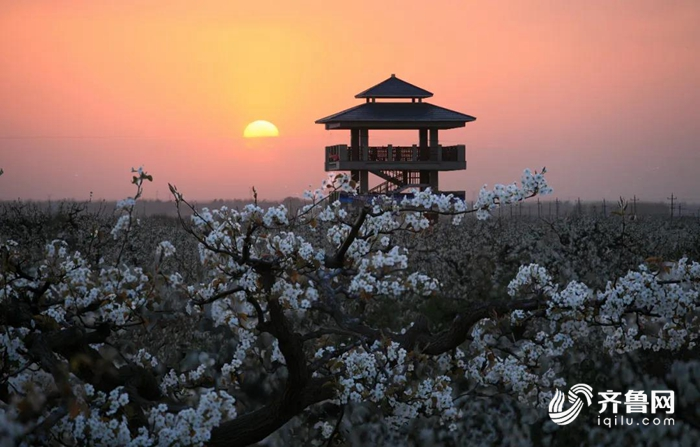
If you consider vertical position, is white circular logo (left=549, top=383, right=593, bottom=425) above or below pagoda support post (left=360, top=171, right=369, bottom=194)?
below

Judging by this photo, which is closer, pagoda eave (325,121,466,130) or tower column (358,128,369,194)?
pagoda eave (325,121,466,130)

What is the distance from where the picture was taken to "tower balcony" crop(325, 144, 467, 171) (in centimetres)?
3884

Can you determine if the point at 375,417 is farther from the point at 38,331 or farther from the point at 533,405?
the point at 38,331

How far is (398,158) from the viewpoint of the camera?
39781 mm

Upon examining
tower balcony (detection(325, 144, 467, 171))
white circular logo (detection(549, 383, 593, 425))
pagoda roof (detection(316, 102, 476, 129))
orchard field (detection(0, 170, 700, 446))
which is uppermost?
pagoda roof (detection(316, 102, 476, 129))

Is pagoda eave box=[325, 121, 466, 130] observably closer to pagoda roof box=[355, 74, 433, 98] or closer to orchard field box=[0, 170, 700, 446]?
pagoda roof box=[355, 74, 433, 98]

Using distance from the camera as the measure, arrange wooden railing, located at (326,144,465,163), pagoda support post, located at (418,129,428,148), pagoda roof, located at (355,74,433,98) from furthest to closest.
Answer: pagoda support post, located at (418,129,428,148)
pagoda roof, located at (355,74,433,98)
wooden railing, located at (326,144,465,163)

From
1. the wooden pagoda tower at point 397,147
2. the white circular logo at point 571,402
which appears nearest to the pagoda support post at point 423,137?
the wooden pagoda tower at point 397,147

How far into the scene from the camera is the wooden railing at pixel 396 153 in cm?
3894

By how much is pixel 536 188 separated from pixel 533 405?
2.93 metres

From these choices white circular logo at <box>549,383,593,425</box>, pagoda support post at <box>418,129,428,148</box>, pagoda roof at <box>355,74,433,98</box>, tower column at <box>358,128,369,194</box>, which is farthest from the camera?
pagoda support post at <box>418,129,428,148</box>

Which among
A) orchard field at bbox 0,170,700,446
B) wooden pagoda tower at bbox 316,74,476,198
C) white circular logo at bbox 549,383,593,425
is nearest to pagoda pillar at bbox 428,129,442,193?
wooden pagoda tower at bbox 316,74,476,198

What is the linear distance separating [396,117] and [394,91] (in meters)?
1.93

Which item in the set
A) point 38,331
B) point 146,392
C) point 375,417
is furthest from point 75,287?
point 375,417
